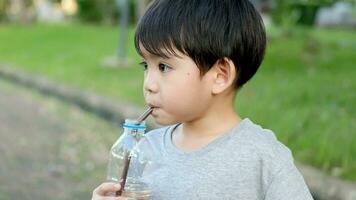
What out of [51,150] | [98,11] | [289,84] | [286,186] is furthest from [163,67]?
[98,11]

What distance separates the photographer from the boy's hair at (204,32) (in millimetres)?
1821

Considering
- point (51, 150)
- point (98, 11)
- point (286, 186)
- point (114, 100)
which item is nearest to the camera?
point (286, 186)

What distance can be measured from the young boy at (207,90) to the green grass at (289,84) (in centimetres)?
227

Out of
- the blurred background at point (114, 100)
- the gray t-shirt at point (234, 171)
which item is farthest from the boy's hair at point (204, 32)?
the blurred background at point (114, 100)

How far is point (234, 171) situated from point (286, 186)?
0.13m

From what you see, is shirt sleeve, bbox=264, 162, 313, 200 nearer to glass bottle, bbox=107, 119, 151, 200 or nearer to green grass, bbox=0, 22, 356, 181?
glass bottle, bbox=107, 119, 151, 200

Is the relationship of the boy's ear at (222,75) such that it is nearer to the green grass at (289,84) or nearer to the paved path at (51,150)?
the green grass at (289,84)

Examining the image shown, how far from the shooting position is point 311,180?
4012 millimetres

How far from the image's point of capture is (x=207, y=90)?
186cm

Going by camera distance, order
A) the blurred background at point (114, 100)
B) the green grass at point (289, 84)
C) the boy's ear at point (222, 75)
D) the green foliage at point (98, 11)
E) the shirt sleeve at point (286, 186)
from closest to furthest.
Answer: the shirt sleeve at point (286, 186) < the boy's ear at point (222, 75) < the green grass at point (289, 84) < the blurred background at point (114, 100) < the green foliage at point (98, 11)

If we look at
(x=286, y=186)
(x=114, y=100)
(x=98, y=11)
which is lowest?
(x=286, y=186)

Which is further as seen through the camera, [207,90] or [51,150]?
[51,150]

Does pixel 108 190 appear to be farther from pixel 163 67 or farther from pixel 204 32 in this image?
pixel 204 32

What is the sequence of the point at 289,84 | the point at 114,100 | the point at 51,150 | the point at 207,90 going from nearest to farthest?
the point at 207,90, the point at 51,150, the point at 289,84, the point at 114,100
